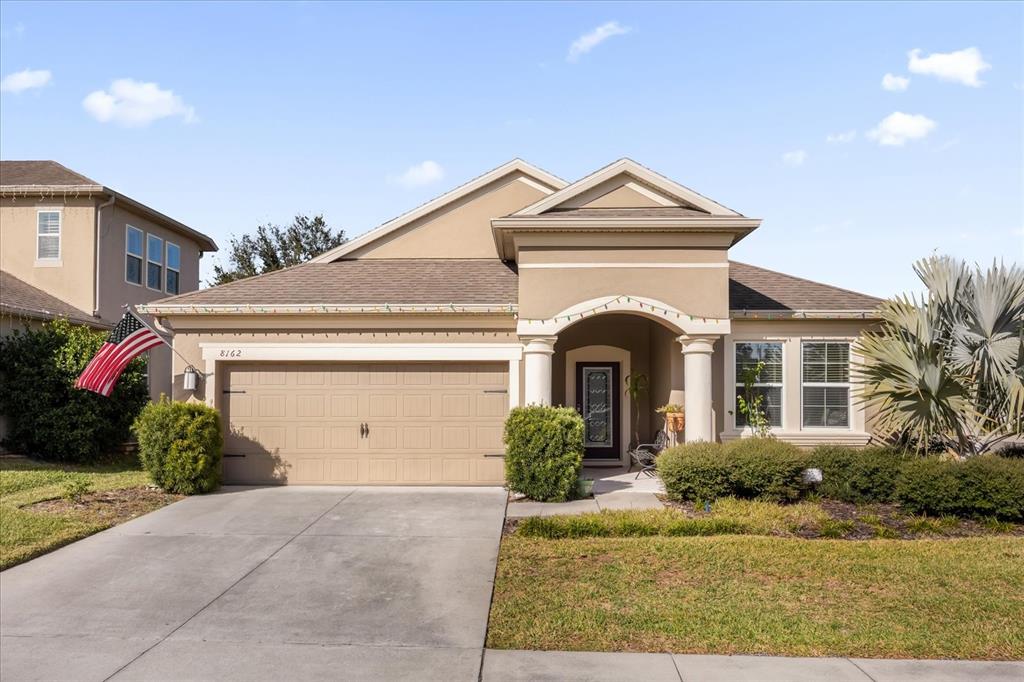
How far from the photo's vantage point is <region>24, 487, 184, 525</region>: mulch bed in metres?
10.4

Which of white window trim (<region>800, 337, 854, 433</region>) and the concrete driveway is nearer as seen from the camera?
the concrete driveway

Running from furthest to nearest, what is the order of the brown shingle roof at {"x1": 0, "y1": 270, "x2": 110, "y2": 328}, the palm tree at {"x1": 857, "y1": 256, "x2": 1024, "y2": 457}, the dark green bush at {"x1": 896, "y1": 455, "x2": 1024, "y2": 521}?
the brown shingle roof at {"x1": 0, "y1": 270, "x2": 110, "y2": 328}
the palm tree at {"x1": 857, "y1": 256, "x2": 1024, "y2": 457}
the dark green bush at {"x1": 896, "y1": 455, "x2": 1024, "y2": 521}

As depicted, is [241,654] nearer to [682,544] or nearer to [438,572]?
[438,572]

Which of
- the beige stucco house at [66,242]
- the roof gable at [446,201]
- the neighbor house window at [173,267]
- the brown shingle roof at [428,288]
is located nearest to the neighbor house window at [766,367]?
the brown shingle roof at [428,288]

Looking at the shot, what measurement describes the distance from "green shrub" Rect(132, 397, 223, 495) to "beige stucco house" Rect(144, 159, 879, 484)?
1173 mm

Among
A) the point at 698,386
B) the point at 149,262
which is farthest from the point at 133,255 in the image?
the point at 698,386

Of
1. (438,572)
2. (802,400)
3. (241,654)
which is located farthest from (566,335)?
(241,654)

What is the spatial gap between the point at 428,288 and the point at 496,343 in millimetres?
1996

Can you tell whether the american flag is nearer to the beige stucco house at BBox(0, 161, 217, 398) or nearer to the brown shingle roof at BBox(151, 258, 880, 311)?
the brown shingle roof at BBox(151, 258, 880, 311)

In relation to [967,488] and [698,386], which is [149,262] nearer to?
[698,386]

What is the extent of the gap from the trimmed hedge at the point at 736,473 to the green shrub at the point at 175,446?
7342mm

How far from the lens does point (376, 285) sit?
47.1 feet

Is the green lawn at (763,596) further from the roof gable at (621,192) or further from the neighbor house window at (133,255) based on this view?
the neighbor house window at (133,255)

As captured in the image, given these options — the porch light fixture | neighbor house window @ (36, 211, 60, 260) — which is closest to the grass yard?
the porch light fixture
